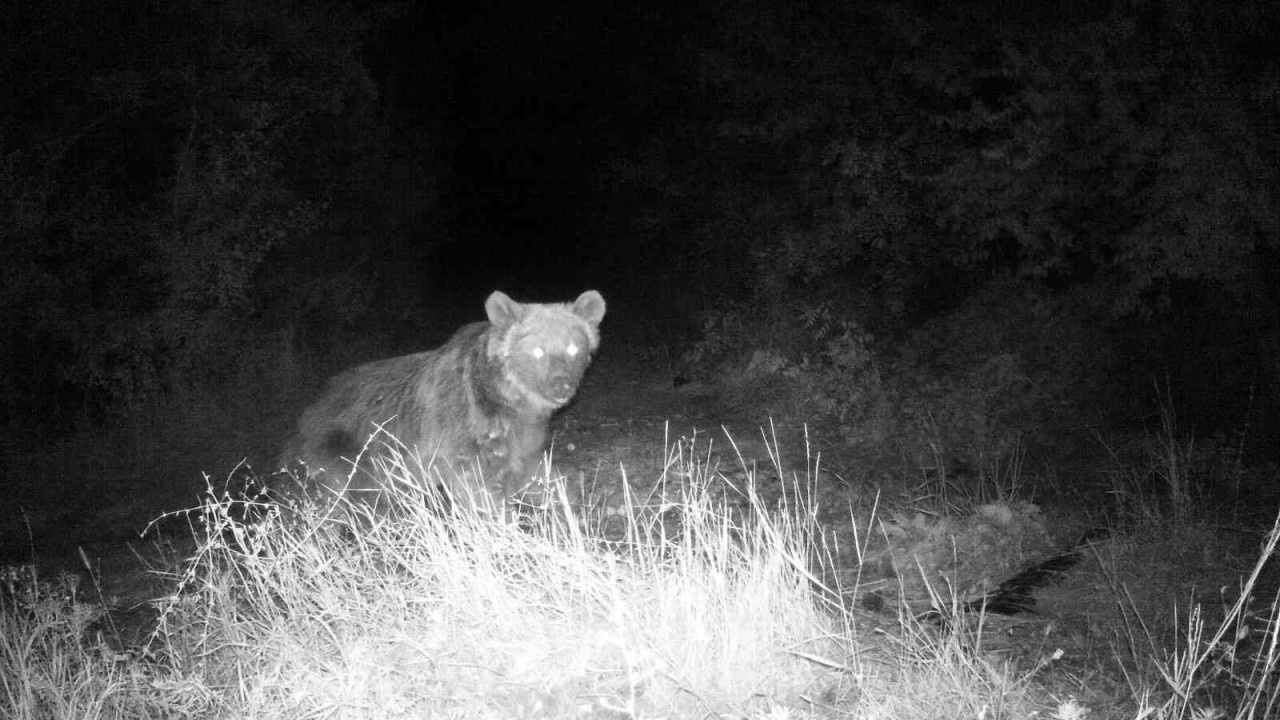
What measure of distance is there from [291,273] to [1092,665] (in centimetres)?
1125

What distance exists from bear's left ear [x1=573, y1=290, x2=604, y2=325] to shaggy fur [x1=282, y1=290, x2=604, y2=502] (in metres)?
0.01

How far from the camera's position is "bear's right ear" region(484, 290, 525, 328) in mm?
6070

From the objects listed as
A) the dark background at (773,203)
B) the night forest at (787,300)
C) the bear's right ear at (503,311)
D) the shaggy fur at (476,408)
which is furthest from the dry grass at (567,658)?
the dark background at (773,203)

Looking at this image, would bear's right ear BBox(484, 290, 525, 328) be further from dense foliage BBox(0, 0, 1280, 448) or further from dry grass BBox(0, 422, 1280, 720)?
dense foliage BBox(0, 0, 1280, 448)

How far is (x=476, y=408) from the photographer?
602 centimetres

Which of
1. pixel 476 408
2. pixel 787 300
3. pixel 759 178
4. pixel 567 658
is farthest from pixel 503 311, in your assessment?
pixel 759 178

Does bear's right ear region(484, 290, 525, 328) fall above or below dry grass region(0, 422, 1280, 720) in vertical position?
above

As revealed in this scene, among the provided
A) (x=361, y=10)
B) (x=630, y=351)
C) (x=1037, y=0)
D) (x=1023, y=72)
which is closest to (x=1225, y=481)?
(x=1023, y=72)

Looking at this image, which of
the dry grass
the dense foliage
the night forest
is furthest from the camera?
the dense foliage

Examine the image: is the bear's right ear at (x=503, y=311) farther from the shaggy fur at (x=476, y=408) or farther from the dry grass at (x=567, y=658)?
the dry grass at (x=567, y=658)

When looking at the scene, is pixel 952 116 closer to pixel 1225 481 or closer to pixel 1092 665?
pixel 1225 481

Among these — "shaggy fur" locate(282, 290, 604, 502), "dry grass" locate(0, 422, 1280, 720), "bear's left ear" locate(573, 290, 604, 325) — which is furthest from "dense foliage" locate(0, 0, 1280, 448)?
"dry grass" locate(0, 422, 1280, 720)

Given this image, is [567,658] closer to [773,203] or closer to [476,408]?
[476,408]

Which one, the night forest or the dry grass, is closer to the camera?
the dry grass
